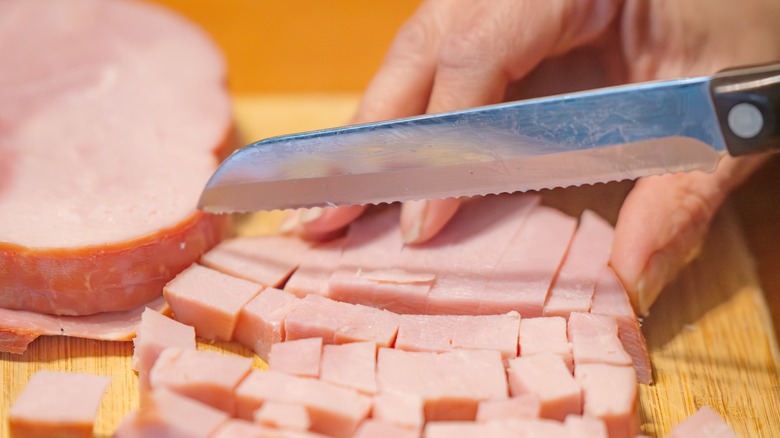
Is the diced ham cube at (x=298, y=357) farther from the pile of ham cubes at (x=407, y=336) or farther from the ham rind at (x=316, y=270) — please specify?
the ham rind at (x=316, y=270)

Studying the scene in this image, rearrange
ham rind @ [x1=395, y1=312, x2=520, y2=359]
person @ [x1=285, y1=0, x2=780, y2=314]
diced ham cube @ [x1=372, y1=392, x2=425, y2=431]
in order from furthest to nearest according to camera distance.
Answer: person @ [x1=285, y1=0, x2=780, y2=314] → ham rind @ [x1=395, y1=312, x2=520, y2=359] → diced ham cube @ [x1=372, y1=392, x2=425, y2=431]

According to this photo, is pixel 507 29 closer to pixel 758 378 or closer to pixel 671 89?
pixel 671 89

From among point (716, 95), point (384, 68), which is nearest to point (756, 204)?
point (716, 95)

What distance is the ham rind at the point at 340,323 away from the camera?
2.20m

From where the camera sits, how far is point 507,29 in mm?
2467

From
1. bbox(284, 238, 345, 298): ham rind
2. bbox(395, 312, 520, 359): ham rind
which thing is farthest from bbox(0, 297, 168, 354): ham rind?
bbox(395, 312, 520, 359): ham rind

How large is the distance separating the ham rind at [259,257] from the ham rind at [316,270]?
0.03 m

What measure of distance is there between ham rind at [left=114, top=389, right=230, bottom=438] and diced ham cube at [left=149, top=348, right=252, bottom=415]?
5 cm

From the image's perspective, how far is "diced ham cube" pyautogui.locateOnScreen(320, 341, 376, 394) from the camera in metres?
2.04

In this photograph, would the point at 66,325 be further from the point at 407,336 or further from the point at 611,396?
the point at 611,396

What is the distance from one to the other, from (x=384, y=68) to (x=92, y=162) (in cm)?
106

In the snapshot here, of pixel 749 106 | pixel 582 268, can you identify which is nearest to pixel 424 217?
pixel 582 268

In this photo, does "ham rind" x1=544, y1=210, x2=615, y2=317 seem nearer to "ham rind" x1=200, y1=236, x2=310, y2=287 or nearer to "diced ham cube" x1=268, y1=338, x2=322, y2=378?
"diced ham cube" x1=268, y1=338, x2=322, y2=378

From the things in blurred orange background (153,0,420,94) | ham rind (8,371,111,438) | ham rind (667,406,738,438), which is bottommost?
ham rind (667,406,738,438)
